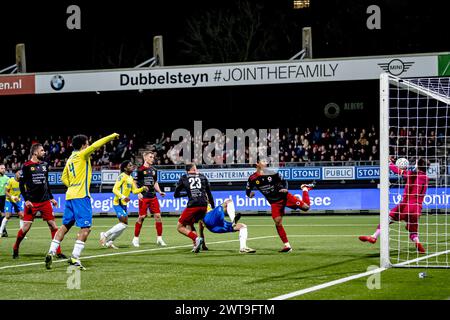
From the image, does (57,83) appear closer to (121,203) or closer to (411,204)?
(121,203)

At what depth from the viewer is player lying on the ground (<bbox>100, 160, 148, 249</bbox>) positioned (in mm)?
18469

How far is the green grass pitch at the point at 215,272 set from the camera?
10133 millimetres

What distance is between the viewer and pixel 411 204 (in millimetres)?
15922

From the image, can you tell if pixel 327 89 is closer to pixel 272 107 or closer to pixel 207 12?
pixel 272 107

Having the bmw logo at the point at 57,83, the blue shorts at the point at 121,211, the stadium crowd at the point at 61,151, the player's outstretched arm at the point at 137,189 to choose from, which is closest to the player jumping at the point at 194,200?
the player's outstretched arm at the point at 137,189

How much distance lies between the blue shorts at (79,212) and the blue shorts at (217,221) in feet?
12.8

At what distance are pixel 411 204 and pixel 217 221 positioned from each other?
412cm

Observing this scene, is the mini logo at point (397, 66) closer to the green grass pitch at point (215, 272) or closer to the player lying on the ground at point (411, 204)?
the green grass pitch at point (215, 272)

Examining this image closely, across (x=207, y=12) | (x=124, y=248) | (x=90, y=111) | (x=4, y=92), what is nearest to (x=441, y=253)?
(x=124, y=248)

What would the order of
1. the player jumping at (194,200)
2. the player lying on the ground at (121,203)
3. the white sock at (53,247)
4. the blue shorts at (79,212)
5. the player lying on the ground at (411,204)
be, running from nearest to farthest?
the blue shorts at (79,212)
the white sock at (53,247)
the player lying on the ground at (411,204)
the player jumping at (194,200)
the player lying on the ground at (121,203)

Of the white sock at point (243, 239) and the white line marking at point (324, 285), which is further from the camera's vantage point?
the white sock at point (243, 239)

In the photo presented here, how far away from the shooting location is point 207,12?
175 ft

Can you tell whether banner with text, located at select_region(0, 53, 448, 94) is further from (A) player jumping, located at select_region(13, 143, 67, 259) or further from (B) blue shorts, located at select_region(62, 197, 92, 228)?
(B) blue shorts, located at select_region(62, 197, 92, 228)
